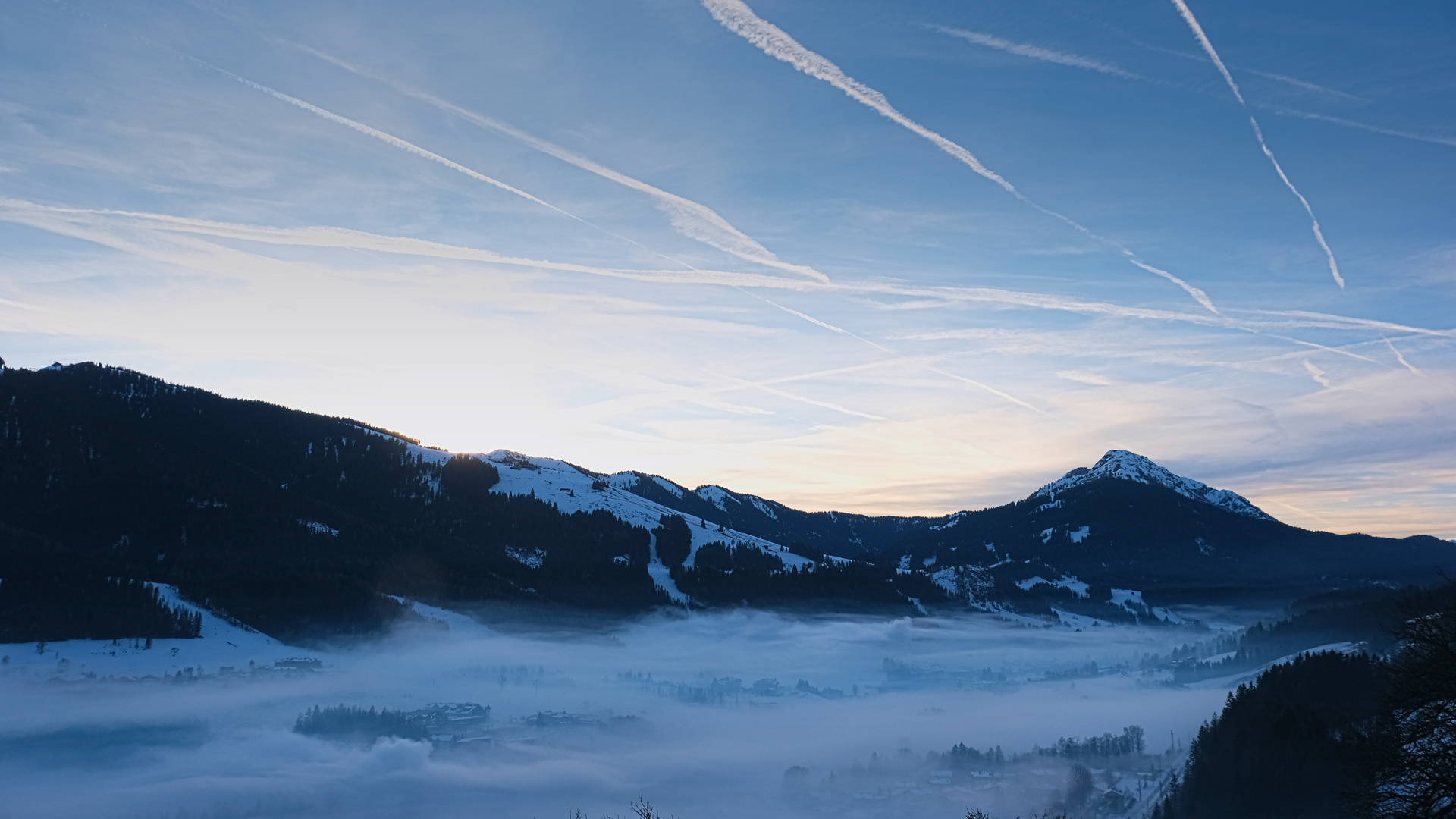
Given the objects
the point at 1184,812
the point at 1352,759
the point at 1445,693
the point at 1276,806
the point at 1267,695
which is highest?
the point at 1445,693

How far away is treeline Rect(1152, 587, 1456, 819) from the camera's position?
27.0 metres

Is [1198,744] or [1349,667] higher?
[1349,667]

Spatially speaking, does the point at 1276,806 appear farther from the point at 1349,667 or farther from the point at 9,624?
the point at 9,624

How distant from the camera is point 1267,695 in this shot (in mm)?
170375

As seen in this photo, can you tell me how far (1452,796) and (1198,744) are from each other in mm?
194267

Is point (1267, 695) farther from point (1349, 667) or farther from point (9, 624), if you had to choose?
point (9, 624)

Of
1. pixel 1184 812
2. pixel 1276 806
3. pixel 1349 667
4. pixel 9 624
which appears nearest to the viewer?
pixel 1276 806

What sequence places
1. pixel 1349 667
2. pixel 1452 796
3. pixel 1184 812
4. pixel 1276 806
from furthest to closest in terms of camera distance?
pixel 1349 667, pixel 1184 812, pixel 1276 806, pixel 1452 796

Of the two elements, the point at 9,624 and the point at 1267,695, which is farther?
the point at 9,624

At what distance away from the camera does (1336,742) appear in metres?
133

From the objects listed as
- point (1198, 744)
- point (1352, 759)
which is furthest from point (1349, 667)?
point (1352, 759)

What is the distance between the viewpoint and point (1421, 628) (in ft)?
97.1

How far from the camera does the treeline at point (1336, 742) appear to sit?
27.0 m

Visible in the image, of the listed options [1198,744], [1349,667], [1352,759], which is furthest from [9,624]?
[1349,667]
